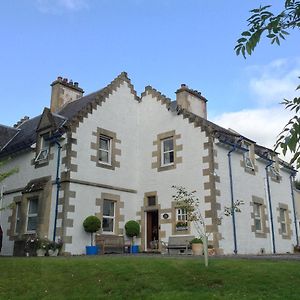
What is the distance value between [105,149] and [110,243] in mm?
5002

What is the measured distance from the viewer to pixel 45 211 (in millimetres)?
19562

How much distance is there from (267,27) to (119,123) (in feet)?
63.4

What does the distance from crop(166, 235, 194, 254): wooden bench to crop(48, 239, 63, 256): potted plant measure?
5.21 meters

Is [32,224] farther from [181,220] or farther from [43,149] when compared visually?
[181,220]

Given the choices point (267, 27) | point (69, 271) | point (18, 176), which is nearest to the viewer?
point (267, 27)

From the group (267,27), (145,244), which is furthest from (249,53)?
(145,244)

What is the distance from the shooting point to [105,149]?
21969 mm

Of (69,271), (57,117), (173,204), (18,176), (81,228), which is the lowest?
(69,271)

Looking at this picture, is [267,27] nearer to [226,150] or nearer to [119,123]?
[226,150]

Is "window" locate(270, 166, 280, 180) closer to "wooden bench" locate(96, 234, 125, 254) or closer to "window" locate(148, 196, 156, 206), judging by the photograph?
"window" locate(148, 196, 156, 206)

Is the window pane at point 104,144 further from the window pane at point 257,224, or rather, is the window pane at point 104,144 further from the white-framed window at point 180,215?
the window pane at point 257,224

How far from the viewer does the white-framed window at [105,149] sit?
21.6 m

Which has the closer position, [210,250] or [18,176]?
[210,250]

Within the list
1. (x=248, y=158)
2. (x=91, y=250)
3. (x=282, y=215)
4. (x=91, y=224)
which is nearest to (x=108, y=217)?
(x=91, y=224)
